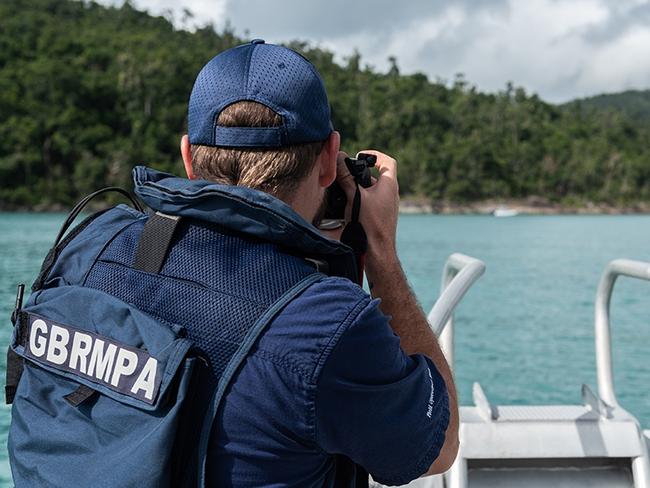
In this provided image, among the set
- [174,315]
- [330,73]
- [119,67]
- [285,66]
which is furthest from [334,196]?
[330,73]

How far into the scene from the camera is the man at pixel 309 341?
0.86m

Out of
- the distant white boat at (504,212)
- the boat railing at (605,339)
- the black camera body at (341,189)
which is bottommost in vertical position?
the distant white boat at (504,212)

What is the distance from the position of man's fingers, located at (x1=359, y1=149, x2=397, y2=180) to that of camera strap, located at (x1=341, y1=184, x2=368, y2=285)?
87mm

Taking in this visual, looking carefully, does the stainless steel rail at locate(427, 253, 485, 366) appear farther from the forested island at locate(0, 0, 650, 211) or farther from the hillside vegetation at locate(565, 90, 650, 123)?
the hillside vegetation at locate(565, 90, 650, 123)

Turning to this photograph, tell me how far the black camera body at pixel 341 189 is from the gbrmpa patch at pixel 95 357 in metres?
0.35

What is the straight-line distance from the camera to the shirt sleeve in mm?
863

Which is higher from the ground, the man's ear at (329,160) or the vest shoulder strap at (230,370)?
the man's ear at (329,160)

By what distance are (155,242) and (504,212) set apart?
71.2 metres

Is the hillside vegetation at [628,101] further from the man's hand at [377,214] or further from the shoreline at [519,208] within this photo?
the man's hand at [377,214]

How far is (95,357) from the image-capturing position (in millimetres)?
915

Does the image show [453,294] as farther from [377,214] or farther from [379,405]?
[379,405]

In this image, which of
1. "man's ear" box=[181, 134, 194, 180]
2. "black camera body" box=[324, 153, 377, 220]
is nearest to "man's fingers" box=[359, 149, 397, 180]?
"black camera body" box=[324, 153, 377, 220]

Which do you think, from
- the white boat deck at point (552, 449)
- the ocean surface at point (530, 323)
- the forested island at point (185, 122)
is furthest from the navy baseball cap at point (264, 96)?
the forested island at point (185, 122)

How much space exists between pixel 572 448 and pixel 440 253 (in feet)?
80.8
